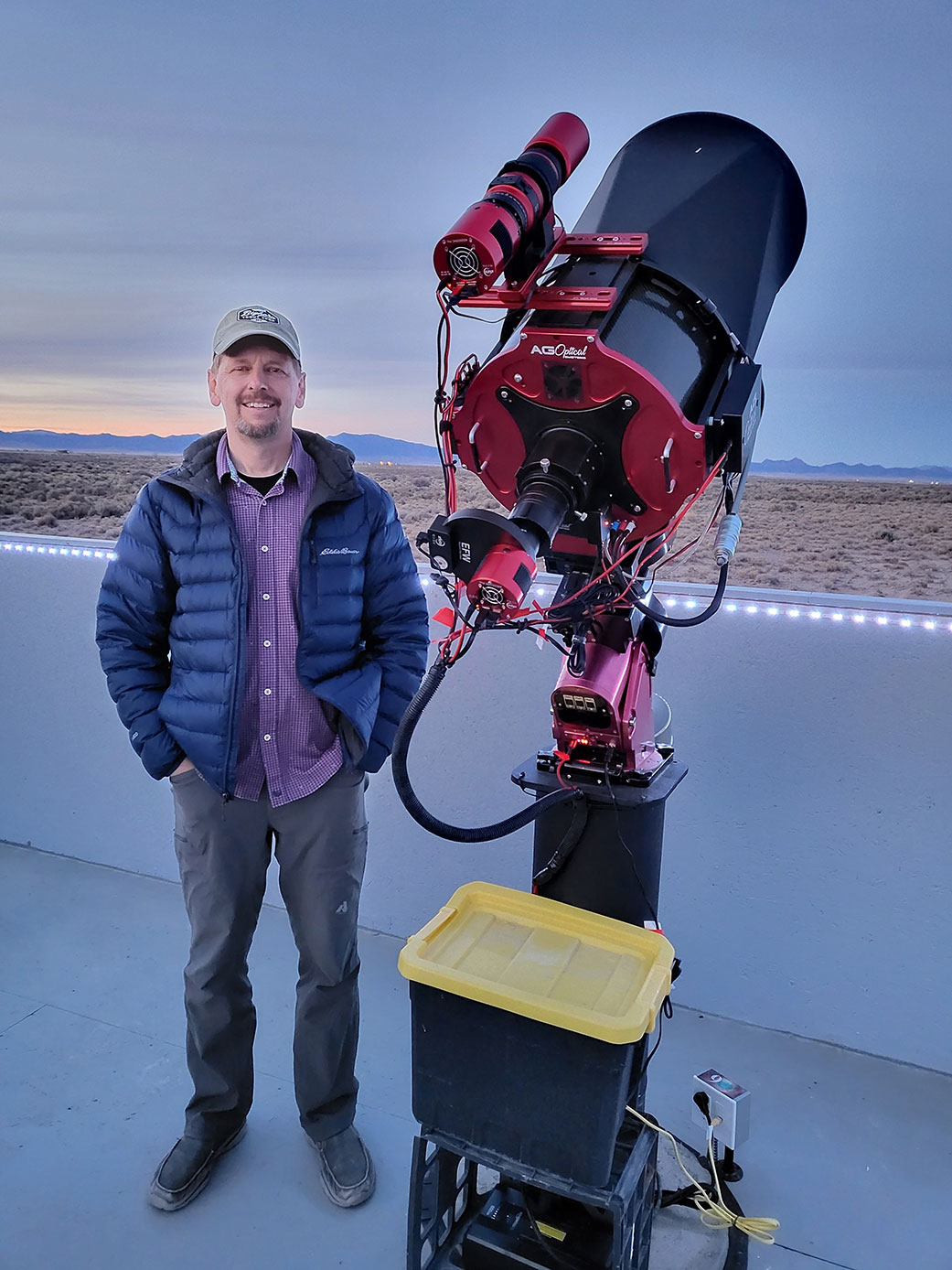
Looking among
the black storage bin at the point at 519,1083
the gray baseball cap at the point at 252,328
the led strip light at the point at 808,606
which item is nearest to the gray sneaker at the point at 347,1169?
the black storage bin at the point at 519,1083

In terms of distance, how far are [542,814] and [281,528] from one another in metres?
0.73

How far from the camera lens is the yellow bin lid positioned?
1.23 metres

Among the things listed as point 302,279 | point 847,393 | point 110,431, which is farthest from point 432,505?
point 110,431

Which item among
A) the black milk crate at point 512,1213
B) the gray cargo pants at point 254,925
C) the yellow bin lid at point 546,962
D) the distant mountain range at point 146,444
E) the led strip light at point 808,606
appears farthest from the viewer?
the distant mountain range at point 146,444

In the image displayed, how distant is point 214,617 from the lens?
5.47 ft

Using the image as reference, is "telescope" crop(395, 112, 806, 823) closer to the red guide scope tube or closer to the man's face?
the red guide scope tube

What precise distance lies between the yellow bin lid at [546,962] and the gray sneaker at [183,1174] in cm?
84

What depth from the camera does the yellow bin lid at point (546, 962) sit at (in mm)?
1232

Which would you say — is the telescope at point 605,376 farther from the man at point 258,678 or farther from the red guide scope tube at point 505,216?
the man at point 258,678

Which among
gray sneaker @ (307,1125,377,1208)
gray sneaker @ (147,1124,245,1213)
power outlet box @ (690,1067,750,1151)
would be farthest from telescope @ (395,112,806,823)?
gray sneaker @ (147,1124,245,1213)

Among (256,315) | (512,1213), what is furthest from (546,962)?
(256,315)

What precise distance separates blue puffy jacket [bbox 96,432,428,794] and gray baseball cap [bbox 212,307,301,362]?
7.1 inches

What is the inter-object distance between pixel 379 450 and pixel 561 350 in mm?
1782

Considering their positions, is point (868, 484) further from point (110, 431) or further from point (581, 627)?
point (110, 431)
